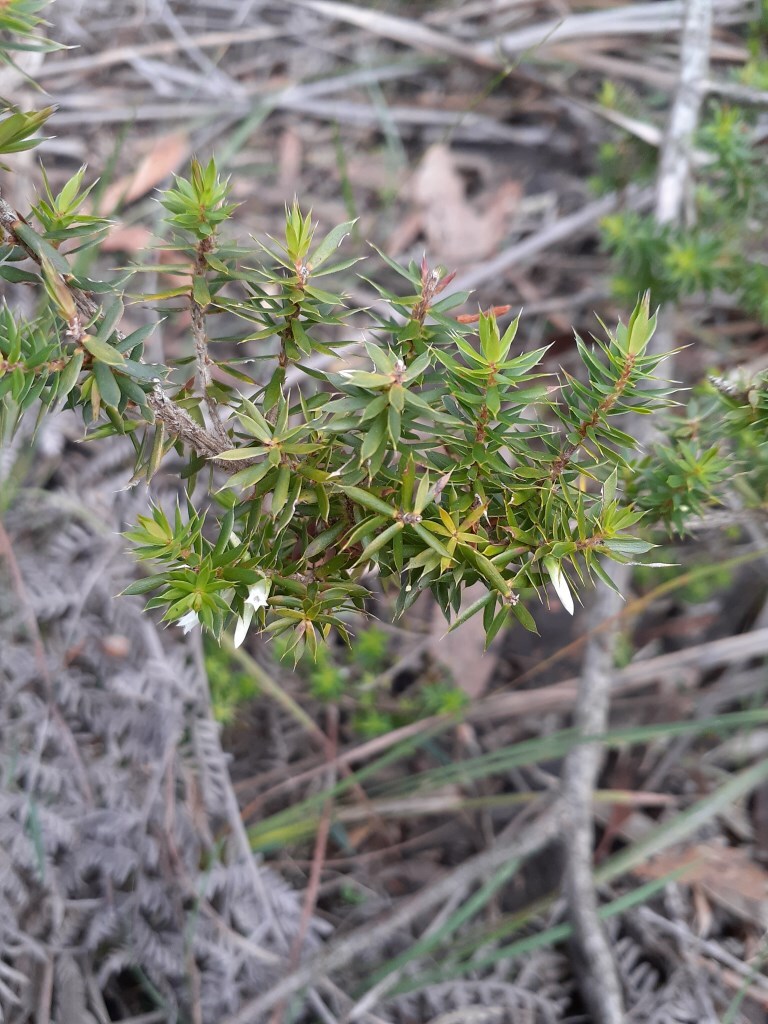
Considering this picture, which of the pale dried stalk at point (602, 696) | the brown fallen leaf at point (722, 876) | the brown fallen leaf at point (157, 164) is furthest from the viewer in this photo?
the brown fallen leaf at point (157, 164)

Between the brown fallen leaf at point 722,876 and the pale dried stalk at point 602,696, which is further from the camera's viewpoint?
the brown fallen leaf at point 722,876

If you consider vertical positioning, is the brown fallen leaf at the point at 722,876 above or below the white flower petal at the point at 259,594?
below

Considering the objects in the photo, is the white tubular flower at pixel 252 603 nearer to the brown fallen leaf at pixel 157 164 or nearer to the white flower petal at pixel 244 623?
the white flower petal at pixel 244 623

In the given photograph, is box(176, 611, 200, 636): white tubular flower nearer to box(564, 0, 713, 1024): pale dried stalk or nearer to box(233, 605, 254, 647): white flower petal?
box(233, 605, 254, 647): white flower petal

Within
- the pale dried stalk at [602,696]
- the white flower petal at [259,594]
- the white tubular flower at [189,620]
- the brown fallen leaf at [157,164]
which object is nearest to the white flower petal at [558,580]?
the white flower petal at [259,594]

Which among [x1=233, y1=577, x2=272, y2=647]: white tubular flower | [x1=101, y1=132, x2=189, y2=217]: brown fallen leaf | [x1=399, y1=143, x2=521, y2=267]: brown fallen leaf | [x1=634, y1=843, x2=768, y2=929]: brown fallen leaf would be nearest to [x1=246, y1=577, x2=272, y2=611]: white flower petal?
[x1=233, y1=577, x2=272, y2=647]: white tubular flower

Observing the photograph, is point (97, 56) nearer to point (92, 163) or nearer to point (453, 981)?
point (92, 163)

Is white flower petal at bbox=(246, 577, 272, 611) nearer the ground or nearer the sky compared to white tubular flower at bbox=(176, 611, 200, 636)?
nearer the sky

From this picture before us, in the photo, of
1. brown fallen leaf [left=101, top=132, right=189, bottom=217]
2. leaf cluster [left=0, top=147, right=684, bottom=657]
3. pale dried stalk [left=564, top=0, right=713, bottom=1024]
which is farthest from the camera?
brown fallen leaf [left=101, top=132, right=189, bottom=217]
